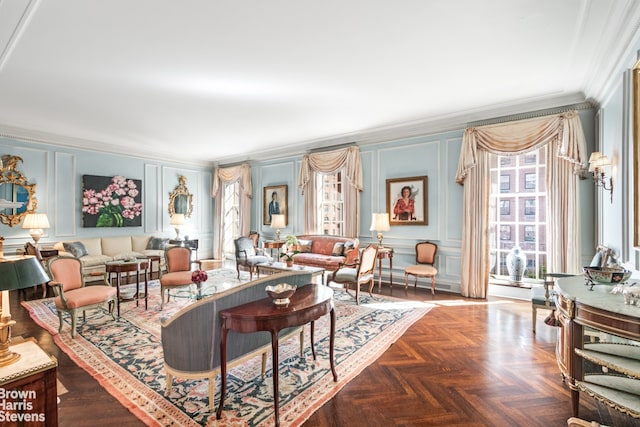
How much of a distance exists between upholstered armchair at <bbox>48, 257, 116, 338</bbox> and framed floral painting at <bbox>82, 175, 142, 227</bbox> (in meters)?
3.61

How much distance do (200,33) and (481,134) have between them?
4.08 m

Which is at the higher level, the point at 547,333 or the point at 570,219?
the point at 570,219

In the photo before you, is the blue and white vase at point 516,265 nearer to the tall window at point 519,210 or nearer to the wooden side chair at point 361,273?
the tall window at point 519,210

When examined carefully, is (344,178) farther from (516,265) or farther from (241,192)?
(516,265)

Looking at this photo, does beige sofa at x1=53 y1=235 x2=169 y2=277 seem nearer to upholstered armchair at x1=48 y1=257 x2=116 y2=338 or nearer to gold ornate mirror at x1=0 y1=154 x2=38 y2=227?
gold ornate mirror at x1=0 y1=154 x2=38 y2=227

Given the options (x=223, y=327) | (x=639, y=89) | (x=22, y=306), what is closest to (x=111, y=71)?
(x=223, y=327)

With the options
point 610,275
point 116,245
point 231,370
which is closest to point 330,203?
point 116,245

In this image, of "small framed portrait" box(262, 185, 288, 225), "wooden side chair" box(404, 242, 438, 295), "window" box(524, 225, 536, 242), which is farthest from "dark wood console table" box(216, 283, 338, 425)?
"small framed portrait" box(262, 185, 288, 225)

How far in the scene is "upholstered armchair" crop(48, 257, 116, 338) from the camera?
3256 mm

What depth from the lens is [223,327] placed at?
1911 millimetres

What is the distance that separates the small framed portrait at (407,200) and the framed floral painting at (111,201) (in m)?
5.79

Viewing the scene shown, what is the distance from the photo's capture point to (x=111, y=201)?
6.92 m

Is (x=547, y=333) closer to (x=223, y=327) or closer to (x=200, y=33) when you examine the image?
(x=223, y=327)

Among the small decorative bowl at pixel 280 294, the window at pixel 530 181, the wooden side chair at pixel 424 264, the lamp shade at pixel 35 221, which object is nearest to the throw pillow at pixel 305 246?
the wooden side chair at pixel 424 264
